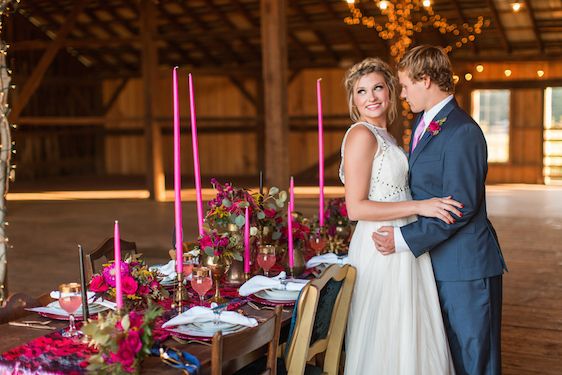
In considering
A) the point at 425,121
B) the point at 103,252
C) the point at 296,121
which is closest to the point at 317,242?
the point at 425,121

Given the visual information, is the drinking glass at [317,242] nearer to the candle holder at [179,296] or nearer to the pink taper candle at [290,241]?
the pink taper candle at [290,241]

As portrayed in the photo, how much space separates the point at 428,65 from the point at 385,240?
25.7 inches

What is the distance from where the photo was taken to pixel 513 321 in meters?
5.06

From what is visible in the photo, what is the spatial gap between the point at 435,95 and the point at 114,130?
1614cm

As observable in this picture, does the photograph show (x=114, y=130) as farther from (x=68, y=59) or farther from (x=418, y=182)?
(x=418, y=182)

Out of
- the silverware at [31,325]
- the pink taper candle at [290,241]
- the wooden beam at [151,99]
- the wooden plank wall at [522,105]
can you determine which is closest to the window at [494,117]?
the wooden plank wall at [522,105]

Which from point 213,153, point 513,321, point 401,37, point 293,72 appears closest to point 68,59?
point 213,153

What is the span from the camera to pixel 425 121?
2893mm

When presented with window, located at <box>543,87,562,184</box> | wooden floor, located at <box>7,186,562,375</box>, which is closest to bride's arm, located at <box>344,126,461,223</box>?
wooden floor, located at <box>7,186,562,375</box>

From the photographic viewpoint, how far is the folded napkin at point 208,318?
8.05 feet

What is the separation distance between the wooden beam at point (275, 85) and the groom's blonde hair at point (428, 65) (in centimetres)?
628

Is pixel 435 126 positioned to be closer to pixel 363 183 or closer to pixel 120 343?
pixel 363 183

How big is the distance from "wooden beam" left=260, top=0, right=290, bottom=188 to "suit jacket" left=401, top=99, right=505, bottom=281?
246 inches

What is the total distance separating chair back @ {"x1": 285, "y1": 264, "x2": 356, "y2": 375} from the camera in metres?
2.46
